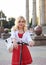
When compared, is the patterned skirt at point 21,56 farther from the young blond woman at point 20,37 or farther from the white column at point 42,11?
the white column at point 42,11

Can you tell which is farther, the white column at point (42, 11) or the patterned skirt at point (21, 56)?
the white column at point (42, 11)

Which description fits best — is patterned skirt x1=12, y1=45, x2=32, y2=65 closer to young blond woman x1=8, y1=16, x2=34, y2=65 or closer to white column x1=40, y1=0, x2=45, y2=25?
young blond woman x1=8, y1=16, x2=34, y2=65

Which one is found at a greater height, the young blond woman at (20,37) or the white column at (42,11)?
the young blond woman at (20,37)

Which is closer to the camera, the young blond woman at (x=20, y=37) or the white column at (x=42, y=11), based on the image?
the young blond woman at (x=20, y=37)

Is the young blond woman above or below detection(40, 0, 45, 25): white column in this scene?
above

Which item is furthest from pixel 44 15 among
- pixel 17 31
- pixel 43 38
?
pixel 17 31

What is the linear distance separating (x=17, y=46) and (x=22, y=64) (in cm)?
43

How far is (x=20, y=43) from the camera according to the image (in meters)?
6.54

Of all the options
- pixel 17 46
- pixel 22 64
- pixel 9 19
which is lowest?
pixel 9 19

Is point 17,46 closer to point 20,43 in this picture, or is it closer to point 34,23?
point 20,43

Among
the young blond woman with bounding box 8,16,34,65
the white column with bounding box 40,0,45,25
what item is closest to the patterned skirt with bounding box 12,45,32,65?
the young blond woman with bounding box 8,16,34,65

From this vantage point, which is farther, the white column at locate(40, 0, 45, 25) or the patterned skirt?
the white column at locate(40, 0, 45, 25)

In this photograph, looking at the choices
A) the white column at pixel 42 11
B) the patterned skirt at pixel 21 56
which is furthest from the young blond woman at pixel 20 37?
the white column at pixel 42 11

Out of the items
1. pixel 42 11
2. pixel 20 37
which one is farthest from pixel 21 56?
pixel 42 11
